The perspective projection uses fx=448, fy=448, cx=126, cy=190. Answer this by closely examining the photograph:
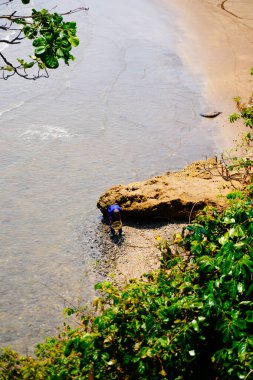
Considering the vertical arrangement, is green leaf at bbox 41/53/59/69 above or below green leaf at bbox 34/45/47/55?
below

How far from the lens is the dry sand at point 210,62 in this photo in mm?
10789

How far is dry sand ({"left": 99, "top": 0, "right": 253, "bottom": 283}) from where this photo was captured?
1079cm

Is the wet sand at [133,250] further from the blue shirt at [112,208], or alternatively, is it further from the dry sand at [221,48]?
the dry sand at [221,48]

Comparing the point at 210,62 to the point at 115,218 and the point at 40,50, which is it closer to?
the point at 115,218

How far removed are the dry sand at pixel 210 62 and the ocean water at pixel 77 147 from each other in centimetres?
67

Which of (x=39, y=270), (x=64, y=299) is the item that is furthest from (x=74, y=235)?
(x=64, y=299)

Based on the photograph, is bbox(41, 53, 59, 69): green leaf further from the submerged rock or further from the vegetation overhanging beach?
the submerged rock

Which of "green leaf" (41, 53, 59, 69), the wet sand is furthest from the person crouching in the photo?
"green leaf" (41, 53, 59, 69)

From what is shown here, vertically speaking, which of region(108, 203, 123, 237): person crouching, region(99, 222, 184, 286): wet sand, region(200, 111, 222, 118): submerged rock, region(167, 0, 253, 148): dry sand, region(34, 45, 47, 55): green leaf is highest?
region(34, 45, 47, 55): green leaf

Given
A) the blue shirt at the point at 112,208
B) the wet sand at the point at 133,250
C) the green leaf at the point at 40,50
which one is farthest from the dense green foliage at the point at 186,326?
the blue shirt at the point at 112,208

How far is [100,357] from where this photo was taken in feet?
16.5

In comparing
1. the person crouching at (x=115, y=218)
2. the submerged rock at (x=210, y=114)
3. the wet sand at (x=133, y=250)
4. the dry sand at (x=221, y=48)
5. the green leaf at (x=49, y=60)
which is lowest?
the wet sand at (x=133, y=250)

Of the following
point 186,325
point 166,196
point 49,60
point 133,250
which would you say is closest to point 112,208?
point 133,250

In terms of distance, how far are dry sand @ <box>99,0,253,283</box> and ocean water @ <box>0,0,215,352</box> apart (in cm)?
67
